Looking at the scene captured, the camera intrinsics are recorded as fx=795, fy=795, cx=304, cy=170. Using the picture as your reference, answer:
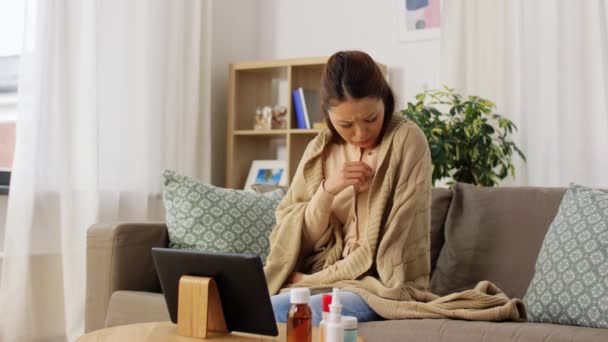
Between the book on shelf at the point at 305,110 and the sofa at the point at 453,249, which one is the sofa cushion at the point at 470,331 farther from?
the book on shelf at the point at 305,110

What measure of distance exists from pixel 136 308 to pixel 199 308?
0.96 m

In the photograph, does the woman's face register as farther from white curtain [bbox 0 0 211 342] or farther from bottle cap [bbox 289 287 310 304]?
white curtain [bbox 0 0 211 342]

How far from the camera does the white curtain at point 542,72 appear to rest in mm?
3545

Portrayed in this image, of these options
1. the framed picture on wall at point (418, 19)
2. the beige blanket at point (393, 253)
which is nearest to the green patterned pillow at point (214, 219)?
the beige blanket at point (393, 253)

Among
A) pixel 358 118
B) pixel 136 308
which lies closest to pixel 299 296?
pixel 358 118

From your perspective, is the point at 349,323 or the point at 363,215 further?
the point at 363,215

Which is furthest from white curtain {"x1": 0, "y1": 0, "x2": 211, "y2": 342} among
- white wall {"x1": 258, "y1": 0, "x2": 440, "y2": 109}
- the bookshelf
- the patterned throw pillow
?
the patterned throw pillow

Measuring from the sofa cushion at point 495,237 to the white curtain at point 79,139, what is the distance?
5.26ft

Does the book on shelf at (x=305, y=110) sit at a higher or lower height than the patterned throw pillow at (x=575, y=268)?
higher

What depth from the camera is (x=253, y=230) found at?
2.65 metres

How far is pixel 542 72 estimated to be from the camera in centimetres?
368

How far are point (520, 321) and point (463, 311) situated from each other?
0.54ft

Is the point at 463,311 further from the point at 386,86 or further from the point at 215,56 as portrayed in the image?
the point at 215,56

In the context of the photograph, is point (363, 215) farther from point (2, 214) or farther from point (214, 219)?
point (2, 214)
